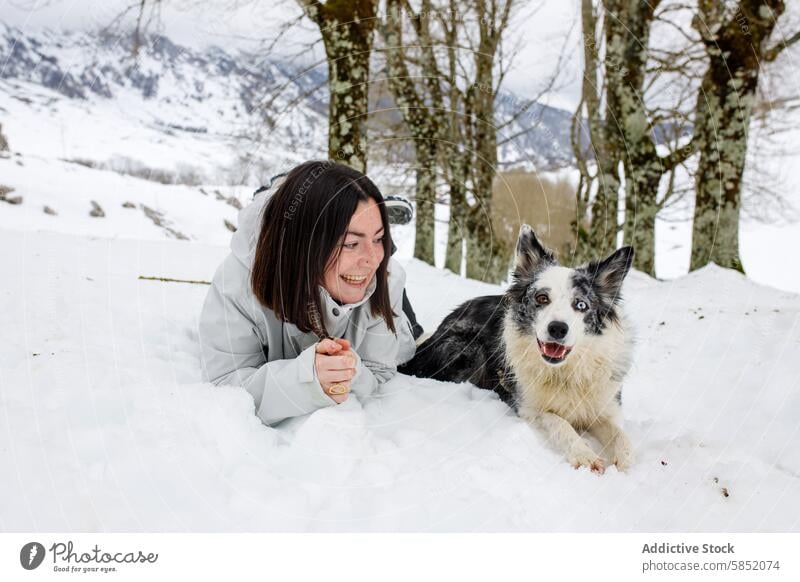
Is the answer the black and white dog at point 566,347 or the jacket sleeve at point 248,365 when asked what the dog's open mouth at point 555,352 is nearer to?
the black and white dog at point 566,347

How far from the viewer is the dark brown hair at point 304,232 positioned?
273 centimetres

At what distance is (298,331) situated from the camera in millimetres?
3162

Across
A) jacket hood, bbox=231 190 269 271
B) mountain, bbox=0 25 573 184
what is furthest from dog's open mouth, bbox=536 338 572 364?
mountain, bbox=0 25 573 184

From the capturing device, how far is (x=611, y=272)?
3.52 metres

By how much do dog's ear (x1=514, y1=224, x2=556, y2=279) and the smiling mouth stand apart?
4.27 ft

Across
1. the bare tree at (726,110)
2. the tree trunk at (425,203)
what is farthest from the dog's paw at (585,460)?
the tree trunk at (425,203)

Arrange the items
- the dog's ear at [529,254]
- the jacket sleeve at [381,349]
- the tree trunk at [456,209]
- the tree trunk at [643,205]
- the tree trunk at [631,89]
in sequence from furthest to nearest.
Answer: the tree trunk at [456,209], the tree trunk at [643,205], the tree trunk at [631,89], the dog's ear at [529,254], the jacket sleeve at [381,349]

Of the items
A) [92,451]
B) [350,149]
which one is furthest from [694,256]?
[92,451]

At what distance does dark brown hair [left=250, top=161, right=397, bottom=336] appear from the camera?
2734mm

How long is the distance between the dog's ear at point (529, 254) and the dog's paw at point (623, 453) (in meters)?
1.29

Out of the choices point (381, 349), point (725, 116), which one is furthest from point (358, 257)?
point (725, 116)

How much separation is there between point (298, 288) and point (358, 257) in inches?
15.2

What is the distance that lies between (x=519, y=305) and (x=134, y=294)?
366cm
